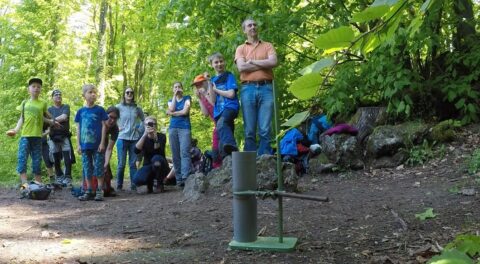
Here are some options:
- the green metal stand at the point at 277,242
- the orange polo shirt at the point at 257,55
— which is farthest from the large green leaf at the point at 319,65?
the orange polo shirt at the point at 257,55

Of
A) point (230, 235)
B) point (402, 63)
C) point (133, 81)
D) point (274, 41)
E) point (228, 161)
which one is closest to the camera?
point (230, 235)

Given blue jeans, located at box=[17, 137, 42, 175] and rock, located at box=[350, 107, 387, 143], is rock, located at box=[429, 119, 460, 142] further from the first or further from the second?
blue jeans, located at box=[17, 137, 42, 175]

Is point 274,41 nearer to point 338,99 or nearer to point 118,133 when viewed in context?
point 338,99

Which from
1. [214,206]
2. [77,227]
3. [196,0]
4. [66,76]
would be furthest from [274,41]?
[66,76]

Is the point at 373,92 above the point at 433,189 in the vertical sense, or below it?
above

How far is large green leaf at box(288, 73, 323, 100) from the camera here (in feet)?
3.16

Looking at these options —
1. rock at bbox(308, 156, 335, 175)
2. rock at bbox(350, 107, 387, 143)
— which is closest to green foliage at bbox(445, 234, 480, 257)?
rock at bbox(308, 156, 335, 175)

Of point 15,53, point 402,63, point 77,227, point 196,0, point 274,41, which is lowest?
point 77,227

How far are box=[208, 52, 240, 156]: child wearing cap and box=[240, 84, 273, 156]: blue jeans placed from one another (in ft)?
0.65

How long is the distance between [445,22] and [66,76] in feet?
50.3

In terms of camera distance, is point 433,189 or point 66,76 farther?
point 66,76

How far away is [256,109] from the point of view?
6.20 meters

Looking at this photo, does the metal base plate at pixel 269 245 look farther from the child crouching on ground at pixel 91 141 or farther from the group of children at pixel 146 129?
the child crouching on ground at pixel 91 141

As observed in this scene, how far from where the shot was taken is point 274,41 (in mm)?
7793
